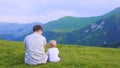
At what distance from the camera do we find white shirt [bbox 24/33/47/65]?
24344mm

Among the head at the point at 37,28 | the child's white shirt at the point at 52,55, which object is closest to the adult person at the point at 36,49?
the head at the point at 37,28

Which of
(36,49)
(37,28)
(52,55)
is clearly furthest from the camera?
(52,55)

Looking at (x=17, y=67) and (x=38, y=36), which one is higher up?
(x=38, y=36)

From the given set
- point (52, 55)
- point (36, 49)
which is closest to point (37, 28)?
point (36, 49)

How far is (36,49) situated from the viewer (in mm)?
24406

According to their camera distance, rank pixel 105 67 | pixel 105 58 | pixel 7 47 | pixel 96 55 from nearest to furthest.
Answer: pixel 105 67
pixel 105 58
pixel 96 55
pixel 7 47

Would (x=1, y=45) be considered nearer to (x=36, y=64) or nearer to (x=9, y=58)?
(x=9, y=58)

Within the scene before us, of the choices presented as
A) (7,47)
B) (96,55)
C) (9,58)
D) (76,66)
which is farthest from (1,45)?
(76,66)

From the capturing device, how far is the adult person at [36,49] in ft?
79.9

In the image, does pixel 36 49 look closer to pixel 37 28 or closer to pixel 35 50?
pixel 35 50

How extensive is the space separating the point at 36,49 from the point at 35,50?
106mm

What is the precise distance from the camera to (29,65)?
2466 centimetres

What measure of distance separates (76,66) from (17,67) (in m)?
4.46

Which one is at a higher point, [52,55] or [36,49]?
[36,49]
